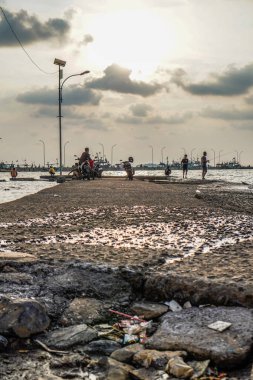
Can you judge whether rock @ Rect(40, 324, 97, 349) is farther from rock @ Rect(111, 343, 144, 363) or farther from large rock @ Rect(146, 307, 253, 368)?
large rock @ Rect(146, 307, 253, 368)

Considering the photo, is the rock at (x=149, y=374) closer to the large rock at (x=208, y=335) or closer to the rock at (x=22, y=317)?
the large rock at (x=208, y=335)

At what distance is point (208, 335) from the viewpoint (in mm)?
2465

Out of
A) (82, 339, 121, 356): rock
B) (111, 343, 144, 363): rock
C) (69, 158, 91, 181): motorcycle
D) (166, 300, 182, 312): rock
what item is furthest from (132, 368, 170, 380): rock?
(69, 158, 91, 181): motorcycle

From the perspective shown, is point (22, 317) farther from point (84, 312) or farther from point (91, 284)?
point (91, 284)

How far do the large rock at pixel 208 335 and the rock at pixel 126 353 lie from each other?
0.21ft

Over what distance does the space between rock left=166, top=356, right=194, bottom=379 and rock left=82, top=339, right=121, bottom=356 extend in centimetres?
39

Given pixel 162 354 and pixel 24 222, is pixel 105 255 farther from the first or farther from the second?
pixel 24 222

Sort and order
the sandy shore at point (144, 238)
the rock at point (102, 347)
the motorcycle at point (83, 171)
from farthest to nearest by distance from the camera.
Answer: the motorcycle at point (83, 171) < the sandy shore at point (144, 238) < the rock at point (102, 347)

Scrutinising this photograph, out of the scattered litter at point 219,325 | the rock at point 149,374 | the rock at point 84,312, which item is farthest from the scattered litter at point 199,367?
the rock at point 84,312

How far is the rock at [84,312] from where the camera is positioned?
2.86m

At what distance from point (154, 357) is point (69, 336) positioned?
1.84 feet

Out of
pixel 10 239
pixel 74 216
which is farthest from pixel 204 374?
pixel 74 216

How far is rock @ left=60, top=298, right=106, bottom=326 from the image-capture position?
9.37ft

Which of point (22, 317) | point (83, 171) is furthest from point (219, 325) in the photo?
point (83, 171)
